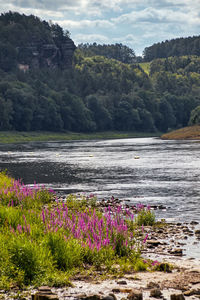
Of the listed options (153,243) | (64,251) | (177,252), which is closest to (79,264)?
(64,251)

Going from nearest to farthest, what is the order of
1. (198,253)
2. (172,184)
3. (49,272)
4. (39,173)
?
(49,272) < (198,253) < (172,184) < (39,173)

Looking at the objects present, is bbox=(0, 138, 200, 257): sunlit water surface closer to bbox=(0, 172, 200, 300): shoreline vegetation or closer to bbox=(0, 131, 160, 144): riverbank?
bbox=(0, 172, 200, 300): shoreline vegetation

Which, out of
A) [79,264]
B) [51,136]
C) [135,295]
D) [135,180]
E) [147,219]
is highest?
[135,295]

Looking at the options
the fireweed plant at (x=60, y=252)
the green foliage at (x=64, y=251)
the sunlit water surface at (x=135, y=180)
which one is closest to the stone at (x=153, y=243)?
the fireweed plant at (x=60, y=252)

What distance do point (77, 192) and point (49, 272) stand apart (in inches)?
837

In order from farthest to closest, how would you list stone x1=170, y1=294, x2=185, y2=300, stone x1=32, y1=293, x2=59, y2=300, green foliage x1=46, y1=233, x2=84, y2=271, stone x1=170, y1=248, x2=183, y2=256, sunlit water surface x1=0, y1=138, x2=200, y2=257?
sunlit water surface x1=0, y1=138, x2=200, y2=257 < stone x1=170, y1=248, x2=183, y2=256 < green foliage x1=46, y1=233, x2=84, y2=271 < stone x1=170, y1=294, x2=185, y2=300 < stone x1=32, y1=293, x2=59, y2=300

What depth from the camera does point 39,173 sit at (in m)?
47.6

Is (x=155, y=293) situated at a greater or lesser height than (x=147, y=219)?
greater

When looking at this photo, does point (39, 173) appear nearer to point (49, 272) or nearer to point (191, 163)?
point (191, 163)

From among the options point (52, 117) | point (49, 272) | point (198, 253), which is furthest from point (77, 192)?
point (52, 117)

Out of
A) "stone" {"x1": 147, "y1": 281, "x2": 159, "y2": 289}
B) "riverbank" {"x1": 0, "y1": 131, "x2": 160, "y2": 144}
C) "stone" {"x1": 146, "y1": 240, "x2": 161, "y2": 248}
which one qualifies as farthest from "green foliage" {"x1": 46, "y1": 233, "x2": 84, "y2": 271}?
"riverbank" {"x1": 0, "y1": 131, "x2": 160, "y2": 144}

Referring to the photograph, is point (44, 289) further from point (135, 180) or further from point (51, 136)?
point (51, 136)

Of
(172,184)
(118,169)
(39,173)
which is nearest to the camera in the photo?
(172,184)

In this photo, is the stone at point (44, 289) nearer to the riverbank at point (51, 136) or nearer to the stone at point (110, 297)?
the stone at point (110, 297)
